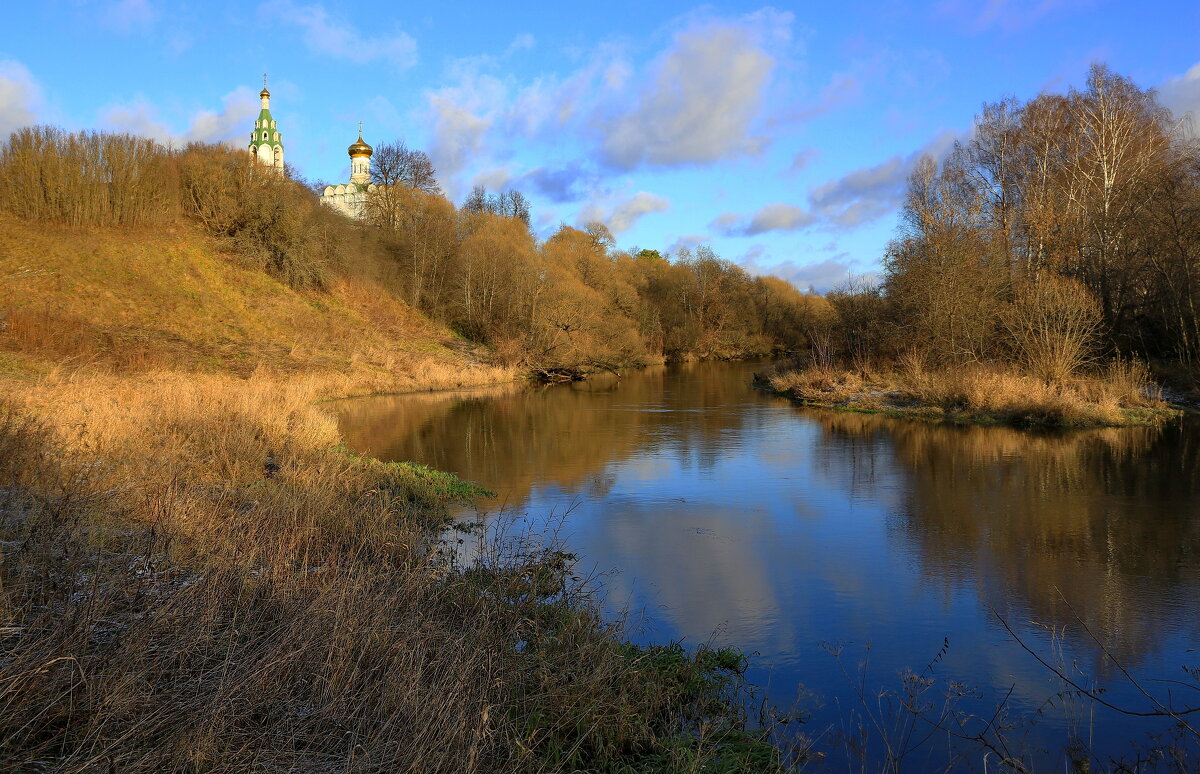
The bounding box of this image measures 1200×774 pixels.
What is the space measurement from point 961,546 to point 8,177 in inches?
1451

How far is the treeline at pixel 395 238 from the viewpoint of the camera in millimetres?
31859

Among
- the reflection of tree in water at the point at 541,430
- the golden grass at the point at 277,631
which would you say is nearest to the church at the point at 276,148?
the reflection of tree in water at the point at 541,430

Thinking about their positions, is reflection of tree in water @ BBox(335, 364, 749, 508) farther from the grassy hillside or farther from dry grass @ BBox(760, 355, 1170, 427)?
dry grass @ BBox(760, 355, 1170, 427)

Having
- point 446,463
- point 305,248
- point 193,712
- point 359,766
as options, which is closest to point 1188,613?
point 359,766

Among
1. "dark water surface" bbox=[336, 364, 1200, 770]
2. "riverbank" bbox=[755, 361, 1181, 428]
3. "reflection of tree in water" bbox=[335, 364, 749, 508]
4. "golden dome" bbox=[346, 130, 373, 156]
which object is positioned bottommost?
"dark water surface" bbox=[336, 364, 1200, 770]

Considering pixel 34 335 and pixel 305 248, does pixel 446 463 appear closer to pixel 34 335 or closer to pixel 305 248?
pixel 34 335

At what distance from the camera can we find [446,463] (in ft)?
48.8

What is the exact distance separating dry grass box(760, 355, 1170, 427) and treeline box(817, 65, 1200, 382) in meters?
0.84

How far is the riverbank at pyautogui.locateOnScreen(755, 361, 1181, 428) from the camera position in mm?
19297

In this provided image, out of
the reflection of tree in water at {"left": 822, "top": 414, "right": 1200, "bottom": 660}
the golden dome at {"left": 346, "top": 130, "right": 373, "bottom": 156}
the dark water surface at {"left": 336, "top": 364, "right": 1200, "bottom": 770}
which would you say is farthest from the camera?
the golden dome at {"left": 346, "top": 130, "right": 373, "bottom": 156}

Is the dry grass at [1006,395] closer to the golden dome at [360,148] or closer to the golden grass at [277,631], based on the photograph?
the golden grass at [277,631]

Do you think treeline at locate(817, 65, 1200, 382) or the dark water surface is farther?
treeline at locate(817, 65, 1200, 382)

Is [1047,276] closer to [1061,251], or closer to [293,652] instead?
[1061,251]

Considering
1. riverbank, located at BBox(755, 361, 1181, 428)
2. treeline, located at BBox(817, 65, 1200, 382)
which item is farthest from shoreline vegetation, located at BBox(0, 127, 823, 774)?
treeline, located at BBox(817, 65, 1200, 382)
